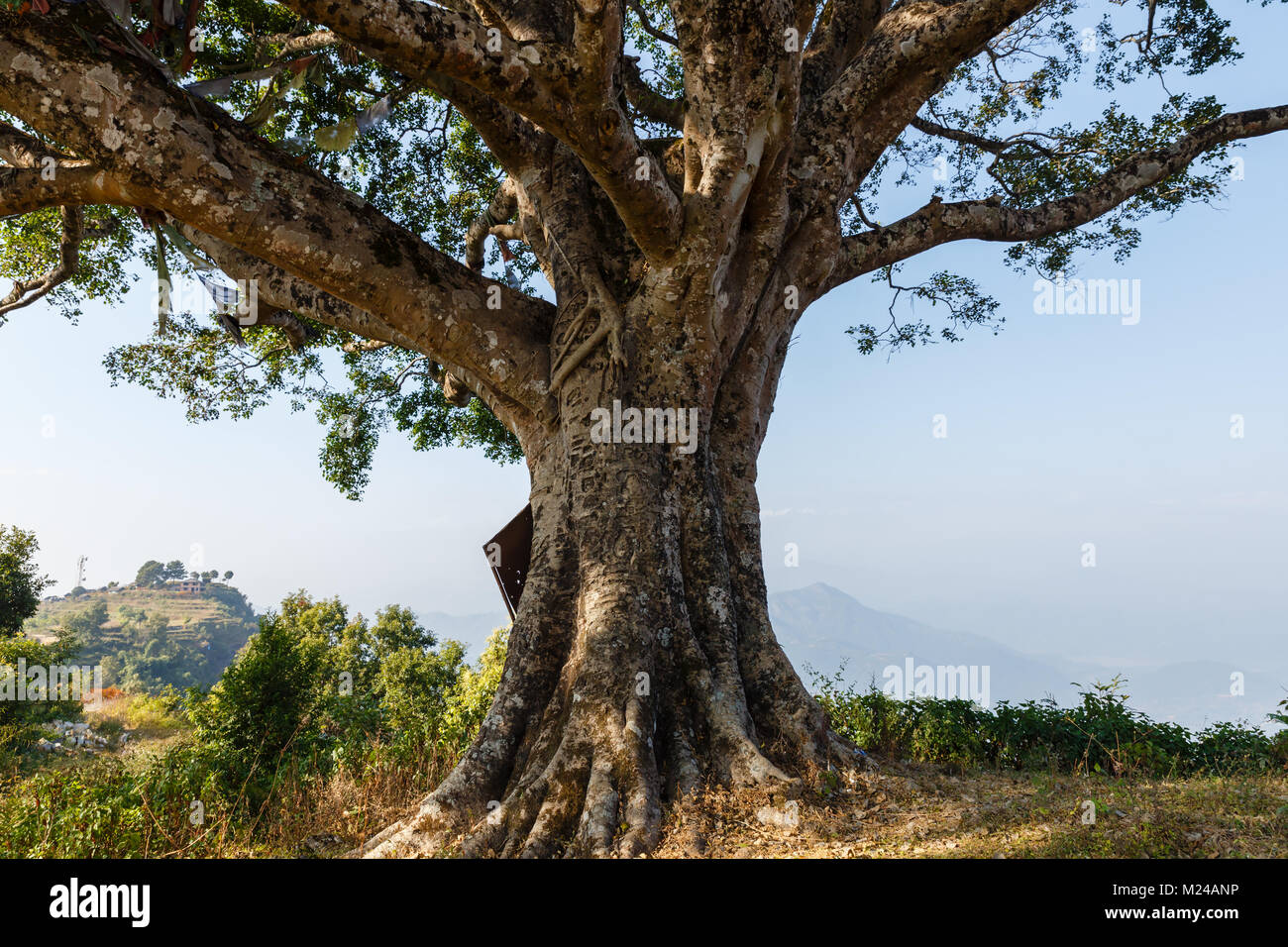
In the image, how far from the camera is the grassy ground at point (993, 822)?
3.68 m

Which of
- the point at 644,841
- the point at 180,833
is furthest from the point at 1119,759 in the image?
the point at 180,833

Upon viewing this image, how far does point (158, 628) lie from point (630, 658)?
363 ft

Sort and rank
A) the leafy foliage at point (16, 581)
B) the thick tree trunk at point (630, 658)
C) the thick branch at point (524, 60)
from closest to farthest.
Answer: the thick branch at point (524, 60) < the thick tree trunk at point (630, 658) < the leafy foliage at point (16, 581)

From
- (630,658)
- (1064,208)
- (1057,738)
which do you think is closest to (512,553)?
(630,658)

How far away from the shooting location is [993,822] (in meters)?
4.26

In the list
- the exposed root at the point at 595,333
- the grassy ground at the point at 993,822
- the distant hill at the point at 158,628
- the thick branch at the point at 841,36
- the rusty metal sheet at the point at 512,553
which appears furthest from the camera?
the distant hill at the point at 158,628

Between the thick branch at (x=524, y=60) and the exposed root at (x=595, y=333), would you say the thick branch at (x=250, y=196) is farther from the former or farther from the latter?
the thick branch at (x=524, y=60)

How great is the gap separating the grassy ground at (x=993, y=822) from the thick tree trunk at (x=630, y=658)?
26 cm

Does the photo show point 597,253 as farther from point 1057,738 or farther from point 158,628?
point 158,628

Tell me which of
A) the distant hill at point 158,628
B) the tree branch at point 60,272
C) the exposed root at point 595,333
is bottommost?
the distant hill at point 158,628

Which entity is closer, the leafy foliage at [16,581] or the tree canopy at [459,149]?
the tree canopy at [459,149]

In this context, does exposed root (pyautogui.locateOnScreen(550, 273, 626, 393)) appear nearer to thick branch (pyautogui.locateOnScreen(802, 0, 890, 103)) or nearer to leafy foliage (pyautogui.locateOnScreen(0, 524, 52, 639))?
thick branch (pyautogui.locateOnScreen(802, 0, 890, 103))

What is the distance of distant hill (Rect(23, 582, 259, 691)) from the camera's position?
76.5 metres

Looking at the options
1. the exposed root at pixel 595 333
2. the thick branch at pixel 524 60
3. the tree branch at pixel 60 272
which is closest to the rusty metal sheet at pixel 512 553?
the exposed root at pixel 595 333
